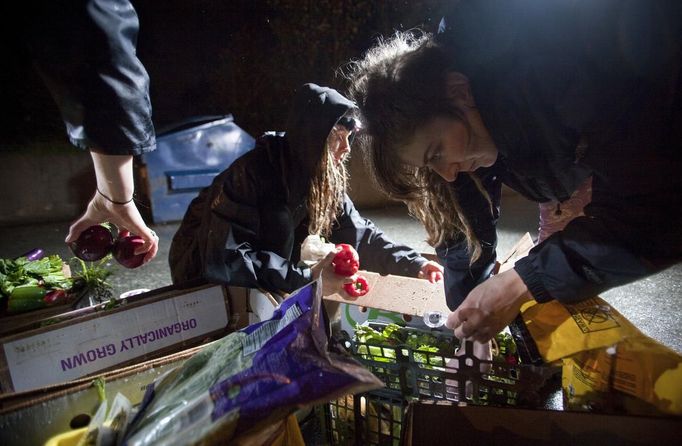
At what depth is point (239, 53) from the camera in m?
6.89

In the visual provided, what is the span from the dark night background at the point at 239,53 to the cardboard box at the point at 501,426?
20.1 feet

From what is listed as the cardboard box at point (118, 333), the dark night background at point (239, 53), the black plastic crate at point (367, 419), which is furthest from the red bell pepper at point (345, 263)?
the dark night background at point (239, 53)

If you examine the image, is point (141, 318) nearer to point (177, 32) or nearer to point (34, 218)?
point (34, 218)

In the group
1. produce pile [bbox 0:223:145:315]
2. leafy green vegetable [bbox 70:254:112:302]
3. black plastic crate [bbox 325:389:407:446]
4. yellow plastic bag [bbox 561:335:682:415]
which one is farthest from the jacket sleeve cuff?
leafy green vegetable [bbox 70:254:112:302]

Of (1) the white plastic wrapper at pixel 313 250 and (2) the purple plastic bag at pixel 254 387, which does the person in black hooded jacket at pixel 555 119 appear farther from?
(1) the white plastic wrapper at pixel 313 250

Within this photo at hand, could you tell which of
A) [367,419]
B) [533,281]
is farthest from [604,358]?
[367,419]

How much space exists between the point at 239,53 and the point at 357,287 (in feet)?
18.6

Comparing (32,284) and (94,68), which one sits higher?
(94,68)

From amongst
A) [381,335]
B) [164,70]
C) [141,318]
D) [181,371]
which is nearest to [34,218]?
[164,70]

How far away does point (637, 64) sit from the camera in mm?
1049

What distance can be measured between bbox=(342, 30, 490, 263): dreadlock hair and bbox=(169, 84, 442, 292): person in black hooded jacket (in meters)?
0.69

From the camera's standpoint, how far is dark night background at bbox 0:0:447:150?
19.7 feet

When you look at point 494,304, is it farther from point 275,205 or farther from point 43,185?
point 43,185

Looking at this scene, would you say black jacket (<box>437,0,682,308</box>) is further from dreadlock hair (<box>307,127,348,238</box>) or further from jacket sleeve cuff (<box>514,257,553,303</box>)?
dreadlock hair (<box>307,127,348,238</box>)
